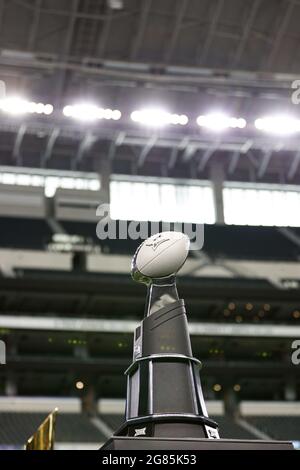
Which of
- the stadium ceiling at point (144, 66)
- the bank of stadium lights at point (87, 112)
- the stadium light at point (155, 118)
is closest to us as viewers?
the stadium ceiling at point (144, 66)

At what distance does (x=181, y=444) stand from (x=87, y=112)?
83.4 ft

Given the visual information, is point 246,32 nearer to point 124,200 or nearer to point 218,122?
point 218,122

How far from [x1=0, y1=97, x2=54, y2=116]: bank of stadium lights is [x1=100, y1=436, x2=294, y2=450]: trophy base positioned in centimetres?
2438

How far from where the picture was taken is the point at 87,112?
28453 millimetres

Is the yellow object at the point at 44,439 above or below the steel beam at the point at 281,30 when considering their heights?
below

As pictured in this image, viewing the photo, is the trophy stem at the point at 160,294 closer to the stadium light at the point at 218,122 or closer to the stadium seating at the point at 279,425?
the stadium seating at the point at 279,425

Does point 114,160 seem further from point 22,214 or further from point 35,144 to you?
point 22,214

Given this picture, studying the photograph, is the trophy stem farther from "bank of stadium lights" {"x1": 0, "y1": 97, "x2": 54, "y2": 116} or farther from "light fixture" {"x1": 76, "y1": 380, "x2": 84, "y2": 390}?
"bank of stadium lights" {"x1": 0, "y1": 97, "x2": 54, "y2": 116}

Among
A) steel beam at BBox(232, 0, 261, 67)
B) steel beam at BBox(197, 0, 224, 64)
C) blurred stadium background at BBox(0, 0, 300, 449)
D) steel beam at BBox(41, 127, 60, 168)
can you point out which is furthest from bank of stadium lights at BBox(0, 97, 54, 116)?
steel beam at BBox(232, 0, 261, 67)

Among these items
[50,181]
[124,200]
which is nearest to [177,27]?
[124,200]

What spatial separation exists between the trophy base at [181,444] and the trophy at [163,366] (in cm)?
56

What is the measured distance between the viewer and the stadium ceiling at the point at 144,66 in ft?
89.5

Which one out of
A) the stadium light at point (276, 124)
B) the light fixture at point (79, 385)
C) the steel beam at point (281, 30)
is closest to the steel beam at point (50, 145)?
the stadium light at point (276, 124)

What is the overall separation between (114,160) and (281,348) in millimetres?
11325
